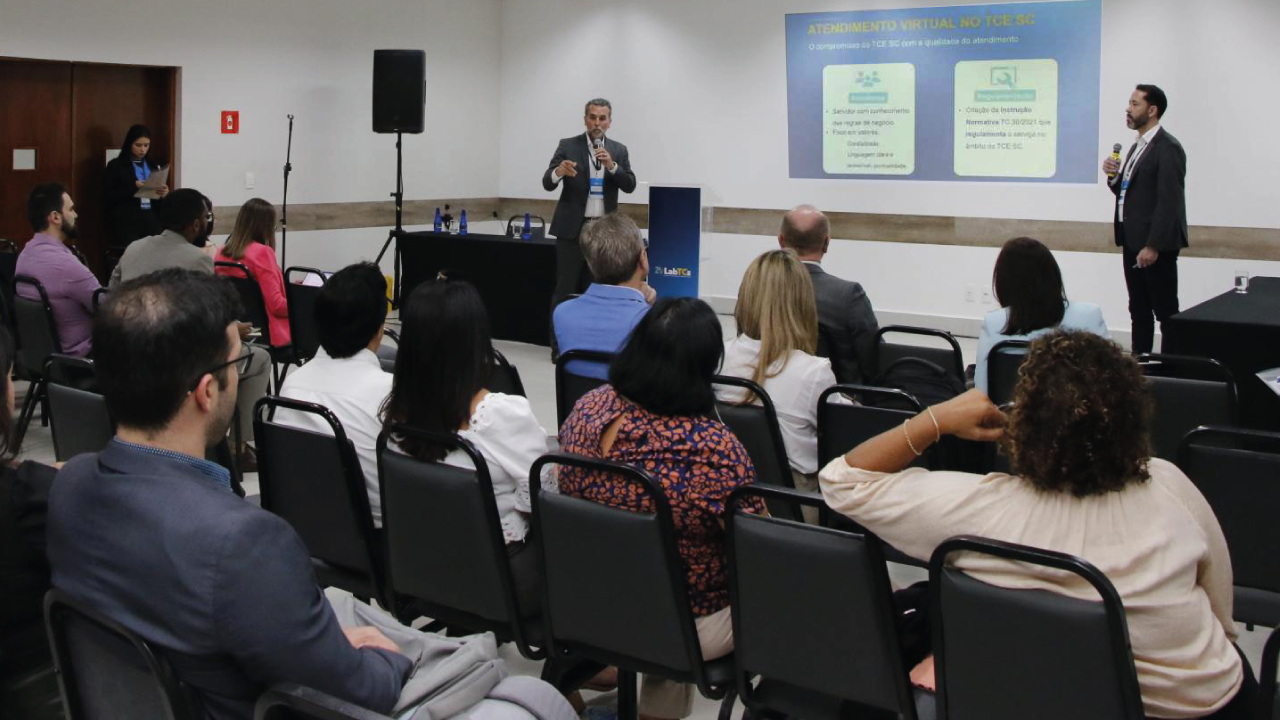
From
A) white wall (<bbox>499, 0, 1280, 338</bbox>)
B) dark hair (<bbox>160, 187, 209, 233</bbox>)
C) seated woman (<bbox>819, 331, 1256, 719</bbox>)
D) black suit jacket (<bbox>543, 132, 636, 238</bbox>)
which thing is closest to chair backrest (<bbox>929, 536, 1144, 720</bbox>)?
seated woman (<bbox>819, 331, 1256, 719</bbox>)

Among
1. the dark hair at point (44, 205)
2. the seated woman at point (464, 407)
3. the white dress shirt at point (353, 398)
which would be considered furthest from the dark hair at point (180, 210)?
the seated woman at point (464, 407)

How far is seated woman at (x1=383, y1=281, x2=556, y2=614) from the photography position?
2.64m

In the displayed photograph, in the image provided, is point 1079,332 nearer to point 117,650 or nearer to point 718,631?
point 718,631

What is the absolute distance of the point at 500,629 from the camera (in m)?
2.69

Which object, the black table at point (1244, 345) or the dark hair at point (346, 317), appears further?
the black table at point (1244, 345)

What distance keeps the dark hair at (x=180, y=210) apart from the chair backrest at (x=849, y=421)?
3499 millimetres

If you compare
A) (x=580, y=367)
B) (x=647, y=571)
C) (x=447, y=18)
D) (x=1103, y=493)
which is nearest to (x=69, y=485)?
(x=647, y=571)

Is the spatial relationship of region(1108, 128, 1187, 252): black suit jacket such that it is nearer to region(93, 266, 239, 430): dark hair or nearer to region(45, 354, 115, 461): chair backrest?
region(45, 354, 115, 461): chair backrest

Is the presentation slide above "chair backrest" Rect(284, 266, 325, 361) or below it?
above

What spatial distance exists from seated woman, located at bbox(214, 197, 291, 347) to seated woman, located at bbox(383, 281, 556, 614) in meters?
3.40

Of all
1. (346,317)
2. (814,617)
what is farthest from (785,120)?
(814,617)

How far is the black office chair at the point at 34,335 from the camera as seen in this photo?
519cm

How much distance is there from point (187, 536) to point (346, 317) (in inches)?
60.3

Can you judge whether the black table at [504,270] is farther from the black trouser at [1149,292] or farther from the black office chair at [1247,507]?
the black office chair at [1247,507]
